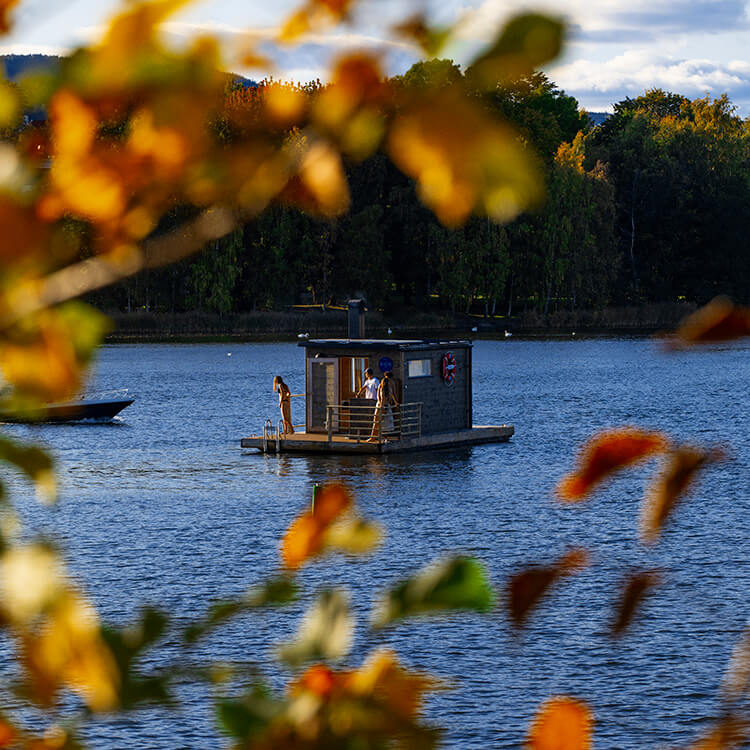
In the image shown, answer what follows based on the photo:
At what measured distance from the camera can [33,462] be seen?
1503 millimetres

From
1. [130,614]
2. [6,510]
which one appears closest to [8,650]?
[130,614]

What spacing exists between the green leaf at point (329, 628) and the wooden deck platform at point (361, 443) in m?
31.2

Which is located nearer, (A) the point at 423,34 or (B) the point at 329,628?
(A) the point at 423,34

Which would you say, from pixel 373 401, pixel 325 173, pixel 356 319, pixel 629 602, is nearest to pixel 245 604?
pixel 629 602

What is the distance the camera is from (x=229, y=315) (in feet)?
308

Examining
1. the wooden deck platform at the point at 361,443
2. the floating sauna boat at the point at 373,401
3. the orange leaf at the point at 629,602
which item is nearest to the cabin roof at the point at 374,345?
the floating sauna boat at the point at 373,401

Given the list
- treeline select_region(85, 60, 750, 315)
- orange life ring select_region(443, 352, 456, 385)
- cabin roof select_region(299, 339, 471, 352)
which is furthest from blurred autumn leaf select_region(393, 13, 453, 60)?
treeline select_region(85, 60, 750, 315)

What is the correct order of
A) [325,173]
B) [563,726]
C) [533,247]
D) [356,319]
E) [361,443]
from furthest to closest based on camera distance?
[533,247] < [356,319] < [361,443] < [563,726] < [325,173]

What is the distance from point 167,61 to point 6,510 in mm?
555

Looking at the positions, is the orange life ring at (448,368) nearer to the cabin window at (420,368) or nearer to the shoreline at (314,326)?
the cabin window at (420,368)

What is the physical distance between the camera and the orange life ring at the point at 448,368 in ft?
112

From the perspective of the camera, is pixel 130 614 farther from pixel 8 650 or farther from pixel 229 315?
pixel 229 315

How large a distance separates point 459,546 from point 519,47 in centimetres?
2346

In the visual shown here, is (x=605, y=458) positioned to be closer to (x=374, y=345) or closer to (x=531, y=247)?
(x=374, y=345)
